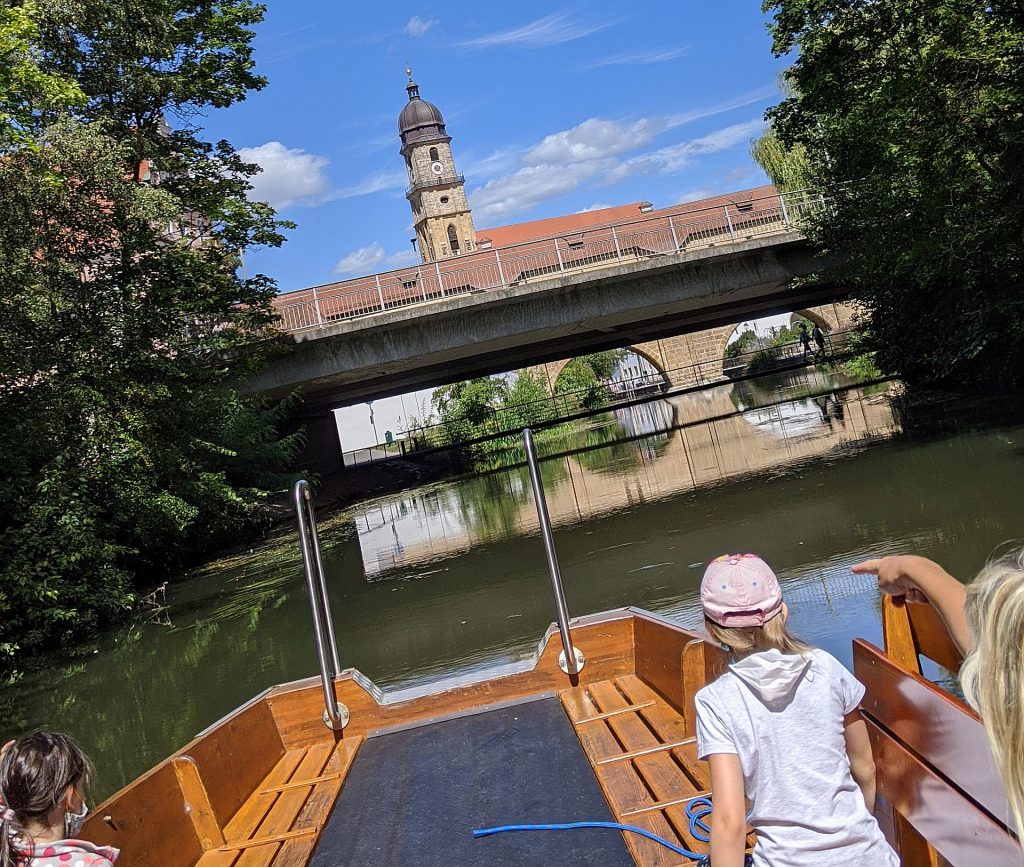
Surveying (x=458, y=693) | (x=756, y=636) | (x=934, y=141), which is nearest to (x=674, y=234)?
(x=934, y=141)

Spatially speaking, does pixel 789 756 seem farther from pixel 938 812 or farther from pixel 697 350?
pixel 697 350

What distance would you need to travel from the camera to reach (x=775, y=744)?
2.19 m

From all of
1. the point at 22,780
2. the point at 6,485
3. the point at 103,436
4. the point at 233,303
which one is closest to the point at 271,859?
the point at 22,780

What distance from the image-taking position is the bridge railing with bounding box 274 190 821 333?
23172 mm

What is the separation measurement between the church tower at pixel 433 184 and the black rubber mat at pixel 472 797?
81451 millimetres

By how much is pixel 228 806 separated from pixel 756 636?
8.58 ft

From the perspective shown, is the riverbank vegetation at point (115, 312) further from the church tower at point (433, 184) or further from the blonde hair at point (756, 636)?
the church tower at point (433, 184)

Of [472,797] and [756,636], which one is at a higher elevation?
[756,636]

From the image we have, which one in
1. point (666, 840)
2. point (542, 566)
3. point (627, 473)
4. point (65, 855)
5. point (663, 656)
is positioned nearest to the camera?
point (65, 855)

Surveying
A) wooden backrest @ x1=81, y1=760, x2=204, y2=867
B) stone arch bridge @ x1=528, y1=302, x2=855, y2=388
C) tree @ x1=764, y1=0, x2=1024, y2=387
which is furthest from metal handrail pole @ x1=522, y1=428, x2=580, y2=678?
stone arch bridge @ x1=528, y1=302, x2=855, y2=388

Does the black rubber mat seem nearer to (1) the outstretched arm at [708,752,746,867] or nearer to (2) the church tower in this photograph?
(1) the outstretched arm at [708,752,746,867]

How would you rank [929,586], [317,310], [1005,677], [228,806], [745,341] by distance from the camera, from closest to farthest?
1. [1005,677]
2. [929,586]
3. [228,806]
4. [317,310]
5. [745,341]

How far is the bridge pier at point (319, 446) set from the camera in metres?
33.2

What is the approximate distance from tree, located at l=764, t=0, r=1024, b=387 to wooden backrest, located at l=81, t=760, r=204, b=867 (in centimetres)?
1381
